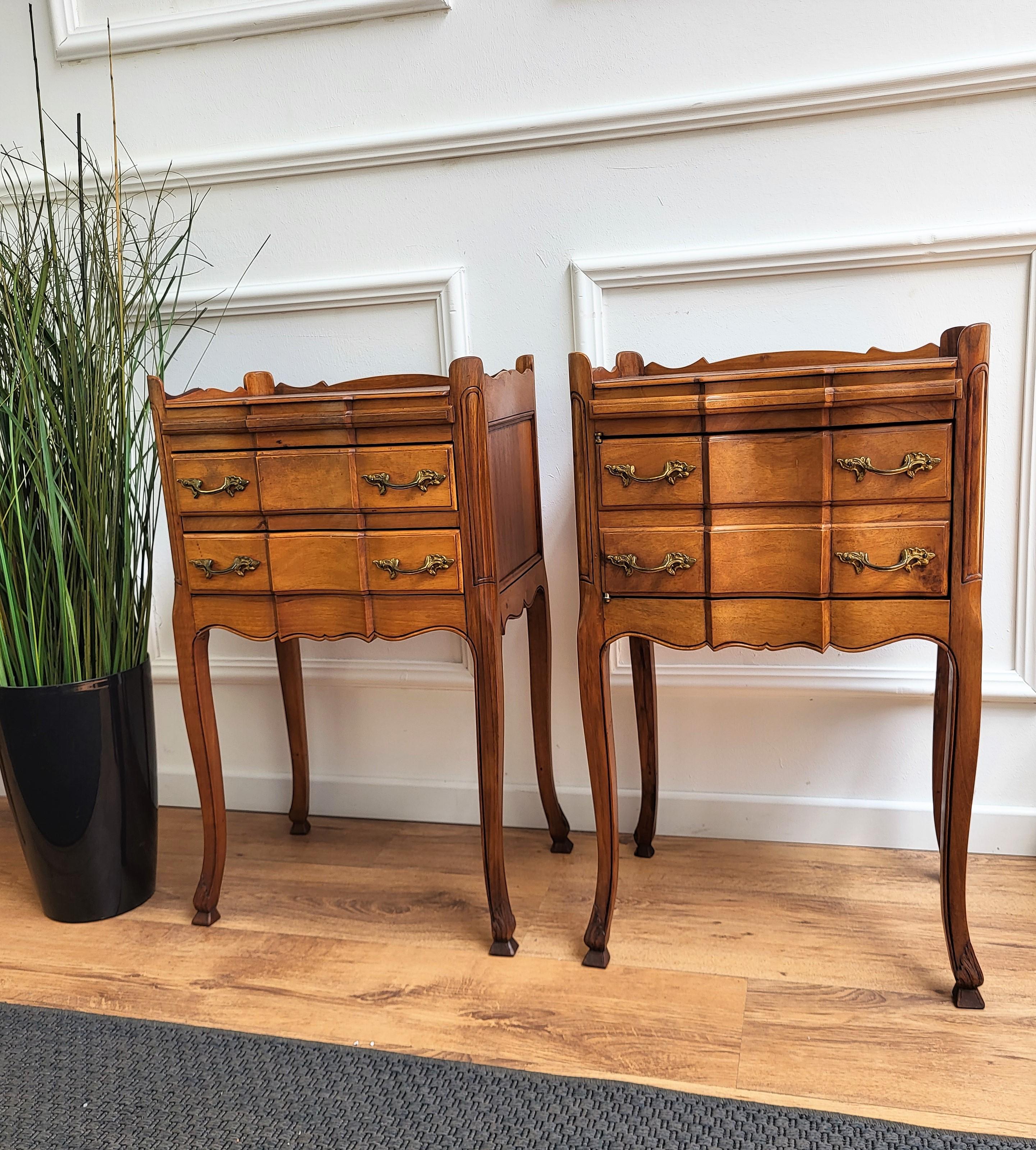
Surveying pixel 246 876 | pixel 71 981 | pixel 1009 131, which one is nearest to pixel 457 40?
pixel 1009 131

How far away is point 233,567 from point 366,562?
0.22 meters

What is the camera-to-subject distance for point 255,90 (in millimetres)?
1879

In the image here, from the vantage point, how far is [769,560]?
1.37 metres

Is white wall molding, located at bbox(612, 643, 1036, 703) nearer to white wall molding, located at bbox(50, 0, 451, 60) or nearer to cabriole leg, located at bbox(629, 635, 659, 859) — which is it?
cabriole leg, located at bbox(629, 635, 659, 859)

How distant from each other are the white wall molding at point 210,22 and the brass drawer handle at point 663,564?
41.3 inches

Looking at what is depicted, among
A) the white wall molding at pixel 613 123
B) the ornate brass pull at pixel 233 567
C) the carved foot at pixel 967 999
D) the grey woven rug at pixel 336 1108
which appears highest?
the white wall molding at pixel 613 123

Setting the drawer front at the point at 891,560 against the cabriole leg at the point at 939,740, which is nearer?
the drawer front at the point at 891,560

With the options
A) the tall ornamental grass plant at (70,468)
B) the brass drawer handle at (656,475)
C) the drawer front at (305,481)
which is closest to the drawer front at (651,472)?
the brass drawer handle at (656,475)

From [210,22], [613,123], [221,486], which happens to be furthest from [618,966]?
[210,22]

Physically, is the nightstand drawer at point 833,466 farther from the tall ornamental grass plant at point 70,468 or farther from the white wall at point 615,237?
the tall ornamental grass plant at point 70,468

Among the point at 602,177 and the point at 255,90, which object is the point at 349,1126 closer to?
the point at 602,177

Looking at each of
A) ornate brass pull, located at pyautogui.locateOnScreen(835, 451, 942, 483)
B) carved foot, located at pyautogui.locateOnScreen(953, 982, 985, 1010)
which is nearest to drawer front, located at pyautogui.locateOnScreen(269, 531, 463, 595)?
ornate brass pull, located at pyautogui.locateOnScreen(835, 451, 942, 483)

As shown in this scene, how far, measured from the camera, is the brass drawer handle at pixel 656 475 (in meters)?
1.37

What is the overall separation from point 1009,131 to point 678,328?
576 mm
